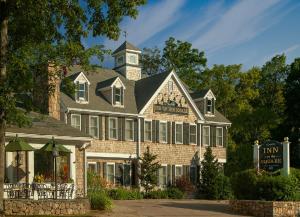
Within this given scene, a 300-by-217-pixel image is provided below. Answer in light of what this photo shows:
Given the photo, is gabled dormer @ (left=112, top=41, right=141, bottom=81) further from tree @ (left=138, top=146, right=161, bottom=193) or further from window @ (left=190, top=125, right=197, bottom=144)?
tree @ (left=138, top=146, right=161, bottom=193)

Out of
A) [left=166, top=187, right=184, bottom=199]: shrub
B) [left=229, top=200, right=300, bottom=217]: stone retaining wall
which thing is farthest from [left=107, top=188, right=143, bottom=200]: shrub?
[left=229, top=200, right=300, bottom=217]: stone retaining wall

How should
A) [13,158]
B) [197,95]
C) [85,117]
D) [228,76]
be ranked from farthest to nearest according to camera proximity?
[228,76] → [197,95] → [85,117] → [13,158]

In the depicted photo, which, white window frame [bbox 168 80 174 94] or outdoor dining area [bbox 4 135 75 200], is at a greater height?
white window frame [bbox 168 80 174 94]

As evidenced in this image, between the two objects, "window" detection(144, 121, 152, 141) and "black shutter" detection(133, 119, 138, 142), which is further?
"window" detection(144, 121, 152, 141)

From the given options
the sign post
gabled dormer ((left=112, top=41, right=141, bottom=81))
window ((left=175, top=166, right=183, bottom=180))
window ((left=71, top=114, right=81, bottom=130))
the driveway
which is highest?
gabled dormer ((left=112, top=41, right=141, bottom=81))

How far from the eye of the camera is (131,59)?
47.5 metres

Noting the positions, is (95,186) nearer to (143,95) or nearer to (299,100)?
(143,95)

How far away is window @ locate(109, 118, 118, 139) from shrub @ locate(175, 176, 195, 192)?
19.2ft

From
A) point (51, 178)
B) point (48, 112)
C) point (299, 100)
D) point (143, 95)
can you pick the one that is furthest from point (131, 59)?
point (51, 178)

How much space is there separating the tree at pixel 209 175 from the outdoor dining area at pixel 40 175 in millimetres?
15528

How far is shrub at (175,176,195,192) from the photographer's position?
42.4 meters

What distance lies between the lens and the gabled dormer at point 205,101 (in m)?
46.1

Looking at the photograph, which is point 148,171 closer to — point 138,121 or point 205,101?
point 138,121

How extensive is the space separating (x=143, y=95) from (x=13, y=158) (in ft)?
59.7
